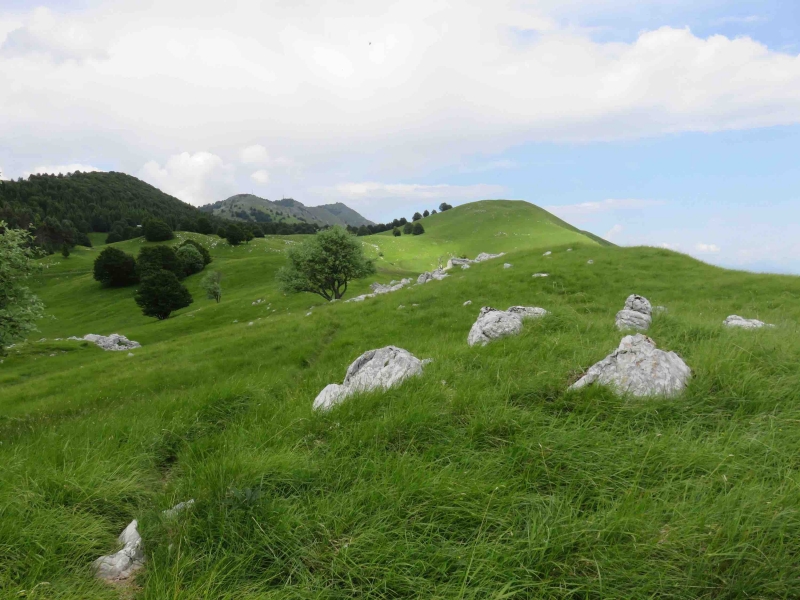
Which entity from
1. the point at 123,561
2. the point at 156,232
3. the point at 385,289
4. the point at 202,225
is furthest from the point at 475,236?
the point at 123,561

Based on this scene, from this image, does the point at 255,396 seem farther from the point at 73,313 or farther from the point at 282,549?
the point at 73,313

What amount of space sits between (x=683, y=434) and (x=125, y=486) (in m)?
6.78

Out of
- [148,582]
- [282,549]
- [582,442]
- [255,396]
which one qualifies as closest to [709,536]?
[582,442]

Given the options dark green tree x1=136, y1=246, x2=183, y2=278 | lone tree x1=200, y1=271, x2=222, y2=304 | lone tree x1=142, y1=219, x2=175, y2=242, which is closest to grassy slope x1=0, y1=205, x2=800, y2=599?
lone tree x1=200, y1=271, x2=222, y2=304

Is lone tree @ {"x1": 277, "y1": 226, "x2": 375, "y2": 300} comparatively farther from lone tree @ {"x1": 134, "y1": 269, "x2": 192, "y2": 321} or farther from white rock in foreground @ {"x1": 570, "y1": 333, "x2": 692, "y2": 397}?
white rock in foreground @ {"x1": 570, "y1": 333, "x2": 692, "y2": 397}

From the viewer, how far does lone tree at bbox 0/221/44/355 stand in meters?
12.7

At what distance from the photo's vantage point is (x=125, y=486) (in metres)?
4.47

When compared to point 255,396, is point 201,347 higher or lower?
lower

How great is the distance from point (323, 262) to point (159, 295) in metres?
35.8

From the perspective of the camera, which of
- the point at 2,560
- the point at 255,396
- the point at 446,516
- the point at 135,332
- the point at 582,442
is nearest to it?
the point at 2,560

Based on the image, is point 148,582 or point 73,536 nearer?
point 148,582

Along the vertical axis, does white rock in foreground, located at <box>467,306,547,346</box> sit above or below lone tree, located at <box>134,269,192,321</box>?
above

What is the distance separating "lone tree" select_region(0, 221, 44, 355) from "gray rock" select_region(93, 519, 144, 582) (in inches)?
549

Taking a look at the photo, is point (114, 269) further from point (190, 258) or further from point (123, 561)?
point (123, 561)
